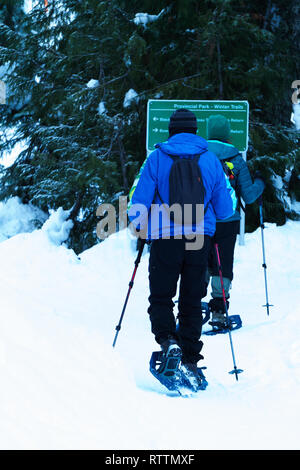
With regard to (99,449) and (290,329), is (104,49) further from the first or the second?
(99,449)

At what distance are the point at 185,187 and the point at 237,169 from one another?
211cm

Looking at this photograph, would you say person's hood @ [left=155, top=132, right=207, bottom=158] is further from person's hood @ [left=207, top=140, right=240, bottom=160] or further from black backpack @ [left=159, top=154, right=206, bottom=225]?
person's hood @ [left=207, top=140, right=240, bottom=160]

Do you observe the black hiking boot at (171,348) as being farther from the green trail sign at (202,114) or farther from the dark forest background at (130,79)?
the dark forest background at (130,79)

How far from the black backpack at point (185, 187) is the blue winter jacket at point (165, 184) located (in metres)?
0.04

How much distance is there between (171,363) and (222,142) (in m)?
2.78

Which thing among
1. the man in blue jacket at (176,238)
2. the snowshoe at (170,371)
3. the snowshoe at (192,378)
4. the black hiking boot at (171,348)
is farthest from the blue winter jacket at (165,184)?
the snowshoe at (192,378)

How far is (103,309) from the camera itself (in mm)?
7449

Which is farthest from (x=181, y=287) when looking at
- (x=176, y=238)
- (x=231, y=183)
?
(x=231, y=183)

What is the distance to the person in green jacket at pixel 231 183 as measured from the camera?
6.03 m

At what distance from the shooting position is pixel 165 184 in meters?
4.14

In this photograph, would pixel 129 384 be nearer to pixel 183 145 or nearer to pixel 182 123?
pixel 183 145

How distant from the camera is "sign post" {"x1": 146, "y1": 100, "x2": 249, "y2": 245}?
33.9 feet

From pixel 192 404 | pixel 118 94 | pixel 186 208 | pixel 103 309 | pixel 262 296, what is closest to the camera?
pixel 192 404
